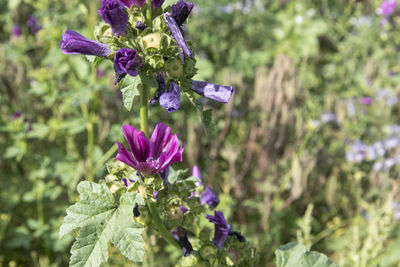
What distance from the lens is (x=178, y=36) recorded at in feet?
3.12

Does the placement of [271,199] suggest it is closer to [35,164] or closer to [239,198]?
[239,198]

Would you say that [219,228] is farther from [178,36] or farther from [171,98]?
[178,36]

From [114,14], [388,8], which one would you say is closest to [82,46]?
[114,14]

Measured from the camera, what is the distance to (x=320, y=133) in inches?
143

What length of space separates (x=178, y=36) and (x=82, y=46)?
245 millimetres

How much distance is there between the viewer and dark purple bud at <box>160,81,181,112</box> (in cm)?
99

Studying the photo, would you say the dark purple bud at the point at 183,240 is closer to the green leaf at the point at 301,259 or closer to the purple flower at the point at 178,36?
the green leaf at the point at 301,259

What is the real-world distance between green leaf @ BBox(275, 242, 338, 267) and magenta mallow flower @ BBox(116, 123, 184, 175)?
0.49 metres

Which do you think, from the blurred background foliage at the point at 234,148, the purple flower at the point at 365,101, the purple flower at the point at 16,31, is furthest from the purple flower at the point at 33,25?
the purple flower at the point at 365,101

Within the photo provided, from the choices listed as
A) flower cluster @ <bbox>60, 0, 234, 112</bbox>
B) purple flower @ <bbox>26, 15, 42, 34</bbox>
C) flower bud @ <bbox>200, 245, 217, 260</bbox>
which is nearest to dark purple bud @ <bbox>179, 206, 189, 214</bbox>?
flower bud @ <bbox>200, 245, 217, 260</bbox>

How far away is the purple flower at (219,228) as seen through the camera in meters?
1.20

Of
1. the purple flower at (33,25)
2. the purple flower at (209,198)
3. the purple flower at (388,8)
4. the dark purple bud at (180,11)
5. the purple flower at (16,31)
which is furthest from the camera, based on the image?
the purple flower at (388,8)

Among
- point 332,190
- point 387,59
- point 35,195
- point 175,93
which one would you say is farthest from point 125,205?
point 387,59

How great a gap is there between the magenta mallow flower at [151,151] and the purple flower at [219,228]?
267mm
